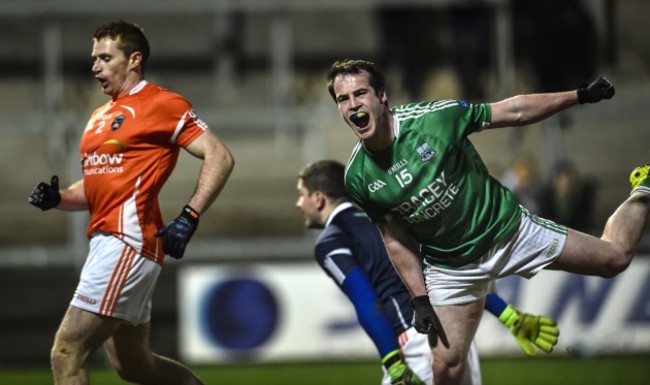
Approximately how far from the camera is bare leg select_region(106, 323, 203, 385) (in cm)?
680

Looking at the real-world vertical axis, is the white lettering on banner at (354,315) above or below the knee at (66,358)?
below

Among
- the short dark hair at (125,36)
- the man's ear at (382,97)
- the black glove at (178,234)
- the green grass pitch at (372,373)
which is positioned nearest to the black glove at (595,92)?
the man's ear at (382,97)

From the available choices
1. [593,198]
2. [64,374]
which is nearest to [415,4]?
[593,198]

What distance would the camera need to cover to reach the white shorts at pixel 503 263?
266 inches

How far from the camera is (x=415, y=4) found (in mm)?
17078

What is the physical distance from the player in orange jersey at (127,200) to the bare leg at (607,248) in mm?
1885

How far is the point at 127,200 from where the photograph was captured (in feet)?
21.7

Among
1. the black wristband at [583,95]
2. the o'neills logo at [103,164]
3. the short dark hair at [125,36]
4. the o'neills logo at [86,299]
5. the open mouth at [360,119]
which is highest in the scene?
the short dark hair at [125,36]

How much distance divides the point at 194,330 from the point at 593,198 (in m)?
4.60

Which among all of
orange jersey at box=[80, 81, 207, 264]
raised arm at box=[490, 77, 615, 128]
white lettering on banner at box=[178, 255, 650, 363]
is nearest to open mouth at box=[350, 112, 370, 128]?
raised arm at box=[490, 77, 615, 128]

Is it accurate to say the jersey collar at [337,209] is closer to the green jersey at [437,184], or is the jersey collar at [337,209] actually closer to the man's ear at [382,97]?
the green jersey at [437,184]

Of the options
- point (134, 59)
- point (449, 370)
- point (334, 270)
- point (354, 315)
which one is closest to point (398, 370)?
point (449, 370)

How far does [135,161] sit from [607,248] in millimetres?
2566

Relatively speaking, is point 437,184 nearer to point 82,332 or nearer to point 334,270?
point 334,270
